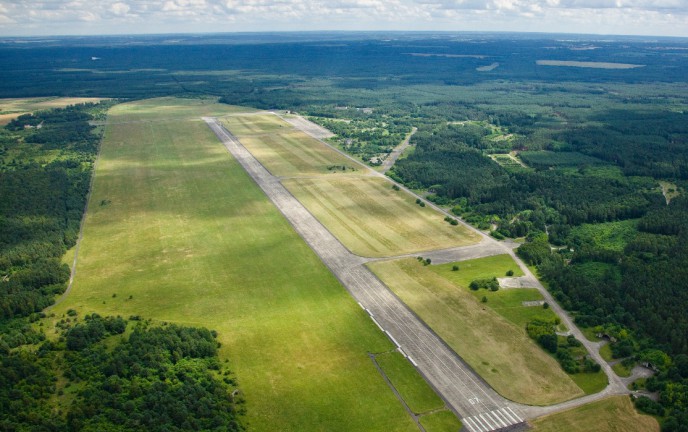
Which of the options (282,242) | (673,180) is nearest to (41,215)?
(282,242)

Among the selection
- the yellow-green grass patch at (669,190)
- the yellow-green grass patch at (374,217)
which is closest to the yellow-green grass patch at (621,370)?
the yellow-green grass patch at (374,217)

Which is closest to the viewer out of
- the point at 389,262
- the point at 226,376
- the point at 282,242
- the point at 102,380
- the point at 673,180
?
the point at 102,380

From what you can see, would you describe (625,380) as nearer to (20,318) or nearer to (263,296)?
(263,296)

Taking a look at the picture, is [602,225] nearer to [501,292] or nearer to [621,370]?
[501,292]

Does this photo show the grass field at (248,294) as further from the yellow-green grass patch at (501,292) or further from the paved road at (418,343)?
the yellow-green grass patch at (501,292)

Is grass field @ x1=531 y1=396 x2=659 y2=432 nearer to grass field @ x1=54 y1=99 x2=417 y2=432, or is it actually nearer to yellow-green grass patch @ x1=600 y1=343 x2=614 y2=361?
yellow-green grass patch @ x1=600 y1=343 x2=614 y2=361

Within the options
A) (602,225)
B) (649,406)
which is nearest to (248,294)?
→ (649,406)
